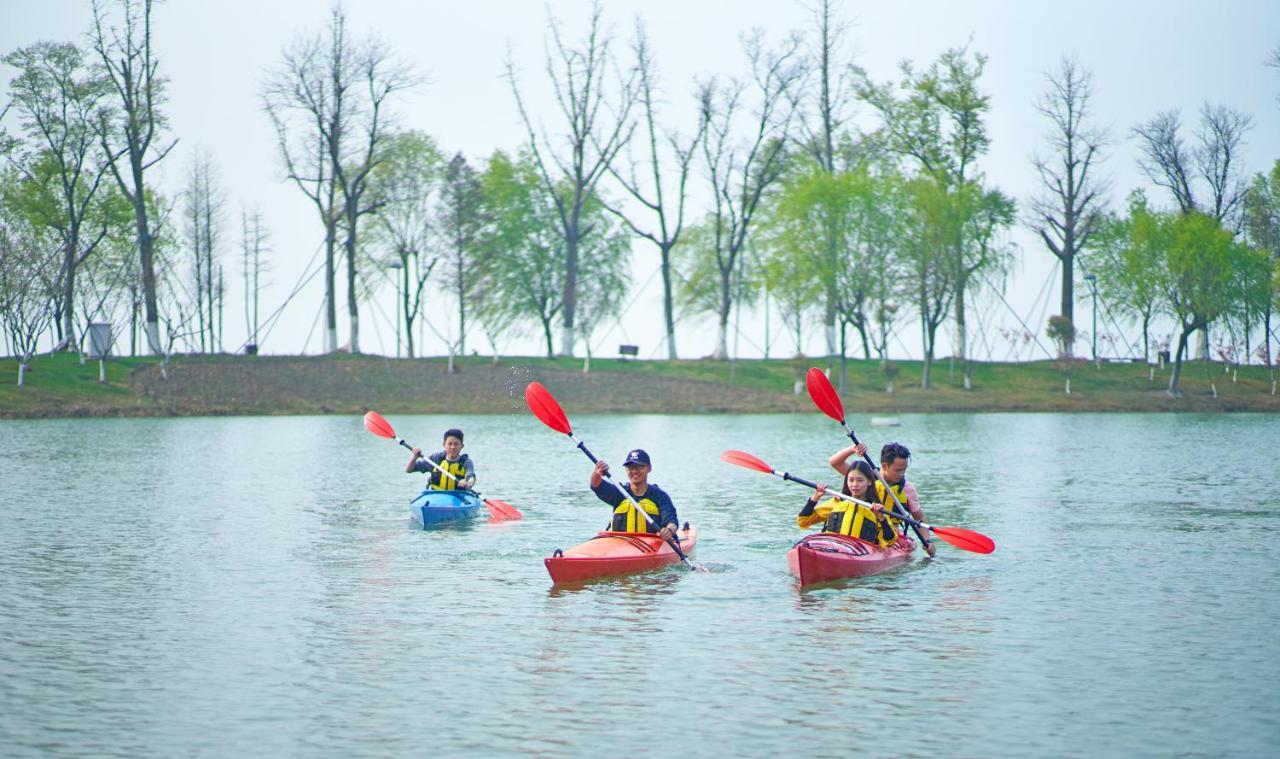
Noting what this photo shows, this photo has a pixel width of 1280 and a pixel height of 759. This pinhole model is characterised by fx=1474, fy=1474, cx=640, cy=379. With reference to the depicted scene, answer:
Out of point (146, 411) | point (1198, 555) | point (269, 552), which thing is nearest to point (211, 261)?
point (146, 411)

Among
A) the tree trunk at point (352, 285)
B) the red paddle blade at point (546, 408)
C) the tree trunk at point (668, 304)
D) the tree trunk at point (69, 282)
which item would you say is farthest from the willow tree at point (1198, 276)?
the red paddle blade at point (546, 408)

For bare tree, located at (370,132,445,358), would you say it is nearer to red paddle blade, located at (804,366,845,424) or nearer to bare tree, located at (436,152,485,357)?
bare tree, located at (436,152,485,357)

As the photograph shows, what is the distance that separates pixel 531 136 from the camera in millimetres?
70188

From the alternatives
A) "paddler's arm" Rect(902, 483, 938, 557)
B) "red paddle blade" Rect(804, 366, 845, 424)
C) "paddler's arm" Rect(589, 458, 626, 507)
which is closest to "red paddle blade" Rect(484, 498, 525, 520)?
"red paddle blade" Rect(804, 366, 845, 424)

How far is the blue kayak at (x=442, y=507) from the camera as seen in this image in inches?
857

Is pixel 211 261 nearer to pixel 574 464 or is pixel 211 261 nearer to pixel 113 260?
pixel 113 260

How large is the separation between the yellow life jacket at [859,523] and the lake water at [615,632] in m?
0.53

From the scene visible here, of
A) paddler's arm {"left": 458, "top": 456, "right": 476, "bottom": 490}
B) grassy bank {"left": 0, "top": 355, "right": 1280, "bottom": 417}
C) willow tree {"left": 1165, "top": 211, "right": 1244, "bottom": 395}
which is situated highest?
willow tree {"left": 1165, "top": 211, "right": 1244, "bottom": 395}

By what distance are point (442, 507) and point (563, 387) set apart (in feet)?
134

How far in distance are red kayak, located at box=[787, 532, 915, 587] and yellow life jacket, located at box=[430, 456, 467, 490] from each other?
7642mm

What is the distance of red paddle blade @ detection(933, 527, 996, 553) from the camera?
17.5 metres

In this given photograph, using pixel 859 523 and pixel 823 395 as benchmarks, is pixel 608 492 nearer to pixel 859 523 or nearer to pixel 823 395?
pixel 859 523

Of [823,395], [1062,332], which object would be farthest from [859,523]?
[1062,332]

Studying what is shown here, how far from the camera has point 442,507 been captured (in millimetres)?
21797
